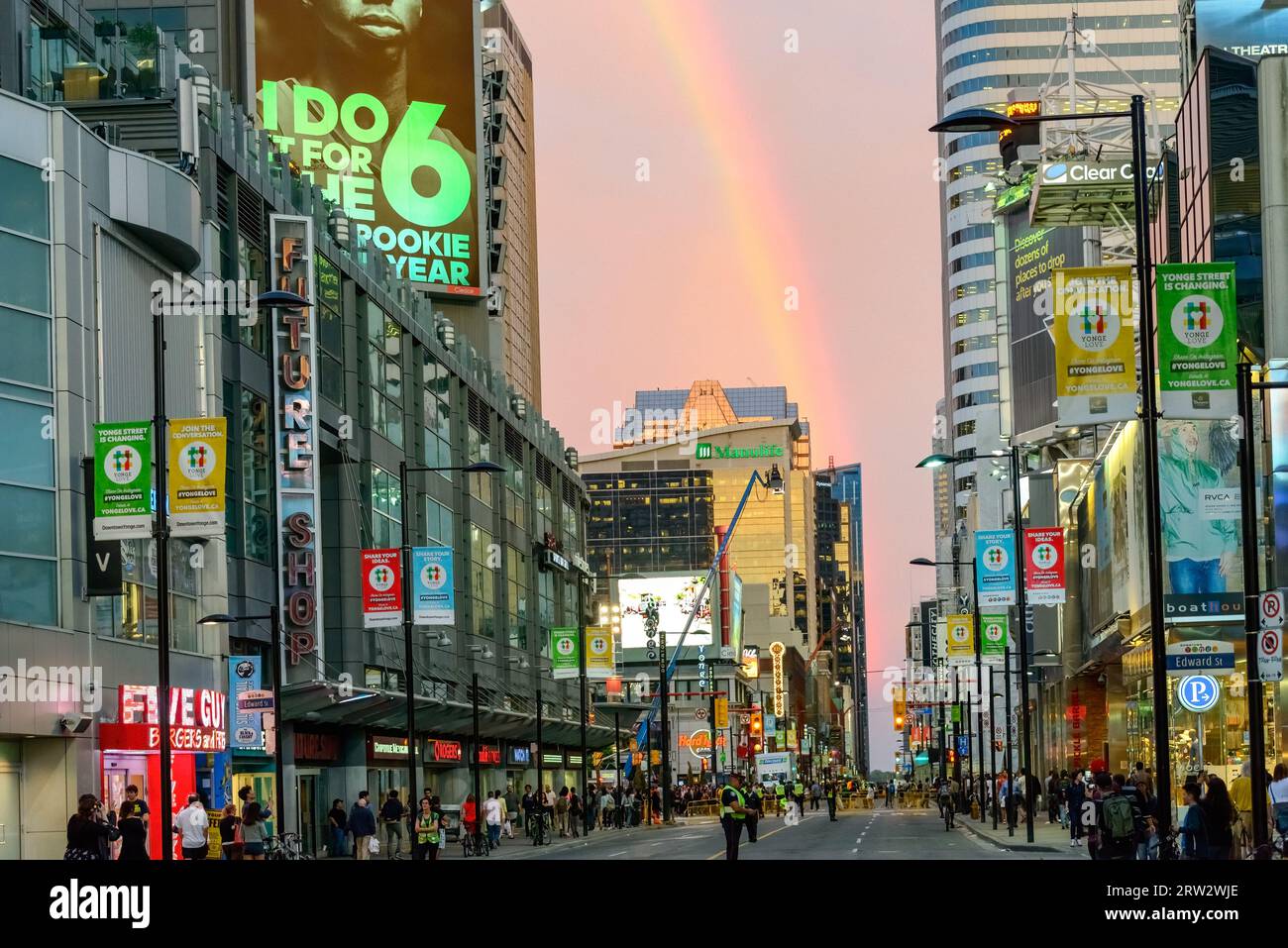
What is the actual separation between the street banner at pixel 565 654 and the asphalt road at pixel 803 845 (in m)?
6.45

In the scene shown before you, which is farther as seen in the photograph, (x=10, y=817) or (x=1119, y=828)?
Result: (x=10, y=817)

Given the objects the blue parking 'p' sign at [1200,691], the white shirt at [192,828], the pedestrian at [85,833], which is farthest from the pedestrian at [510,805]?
the pedestrian at [85,833]

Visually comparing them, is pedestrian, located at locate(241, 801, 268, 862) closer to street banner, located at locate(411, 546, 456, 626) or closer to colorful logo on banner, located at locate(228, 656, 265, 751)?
colorful logo on banner, located at locate(228, 656, 265, 751)

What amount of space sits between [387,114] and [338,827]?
4558 cm

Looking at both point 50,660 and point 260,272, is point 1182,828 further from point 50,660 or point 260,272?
point 260,272

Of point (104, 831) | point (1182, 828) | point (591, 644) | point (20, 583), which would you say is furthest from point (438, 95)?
point (1182, 828)

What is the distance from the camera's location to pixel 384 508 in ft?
217

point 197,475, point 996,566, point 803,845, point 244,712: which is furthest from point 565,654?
point 197,475

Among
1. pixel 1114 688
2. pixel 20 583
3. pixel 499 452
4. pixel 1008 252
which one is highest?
pixel 1008 252

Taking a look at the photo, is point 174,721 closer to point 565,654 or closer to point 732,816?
point 732,816

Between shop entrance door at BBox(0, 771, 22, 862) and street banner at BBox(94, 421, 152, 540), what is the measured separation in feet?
19.5

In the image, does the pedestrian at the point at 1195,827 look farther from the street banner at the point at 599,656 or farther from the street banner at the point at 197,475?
the street banner at the point at 599,656
